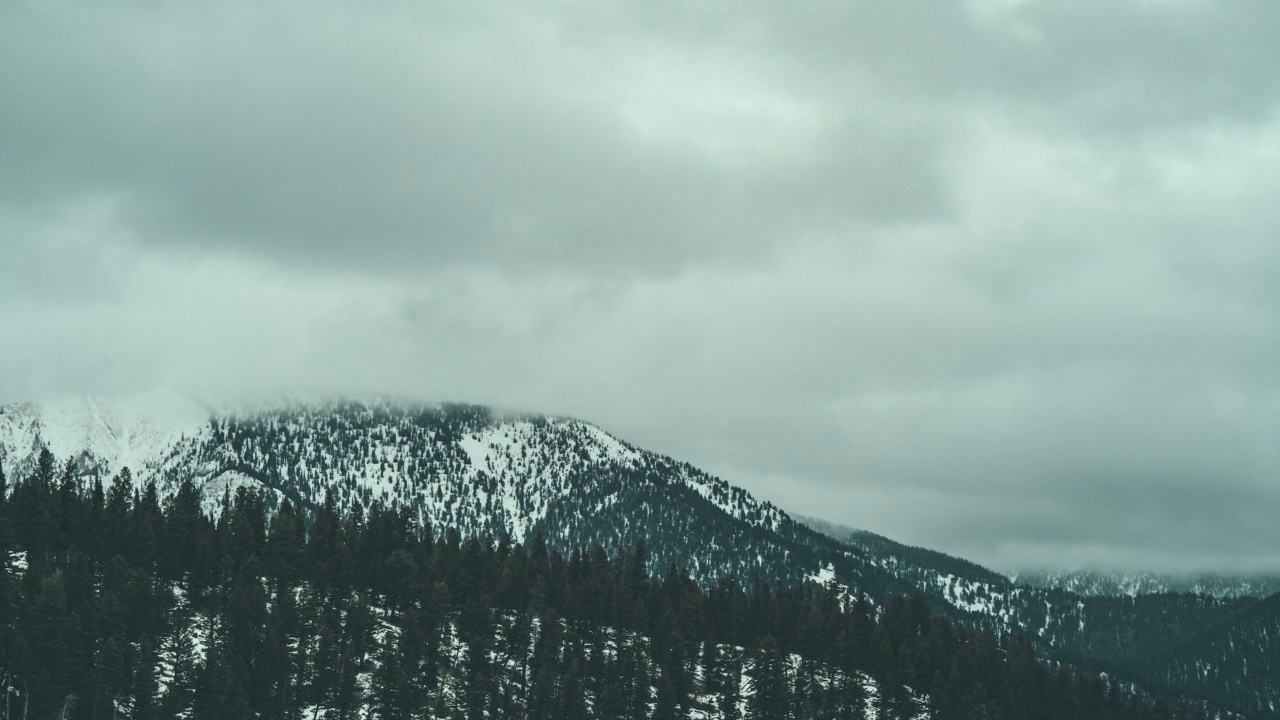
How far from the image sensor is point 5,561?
541ft

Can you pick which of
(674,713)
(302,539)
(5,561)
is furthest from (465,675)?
(5,561)

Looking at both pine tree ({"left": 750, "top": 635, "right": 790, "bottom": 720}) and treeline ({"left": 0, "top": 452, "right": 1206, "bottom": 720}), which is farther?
pine tree ({"left": 750, "top": 635, "right": 790, "bottom": 720})

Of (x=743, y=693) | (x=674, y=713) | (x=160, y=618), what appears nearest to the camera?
(x=160, y=618)

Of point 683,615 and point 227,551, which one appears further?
point 683,615

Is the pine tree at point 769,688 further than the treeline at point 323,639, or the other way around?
the pine tree at point 769,688

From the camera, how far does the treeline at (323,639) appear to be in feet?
481

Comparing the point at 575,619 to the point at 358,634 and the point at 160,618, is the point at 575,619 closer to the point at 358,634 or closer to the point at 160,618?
the point at 358,634

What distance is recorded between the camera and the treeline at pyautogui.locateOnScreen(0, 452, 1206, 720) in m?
146

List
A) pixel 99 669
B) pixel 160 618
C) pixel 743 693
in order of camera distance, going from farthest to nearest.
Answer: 1. pixel 743 693
2. pixel 160 618
3. pixel 99 669

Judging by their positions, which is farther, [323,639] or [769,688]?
[769,688]

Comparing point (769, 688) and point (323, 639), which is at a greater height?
point (769, 688)

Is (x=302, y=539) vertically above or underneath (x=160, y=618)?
above

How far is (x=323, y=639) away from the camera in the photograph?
15788cm

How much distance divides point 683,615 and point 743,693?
16465 millimetres
